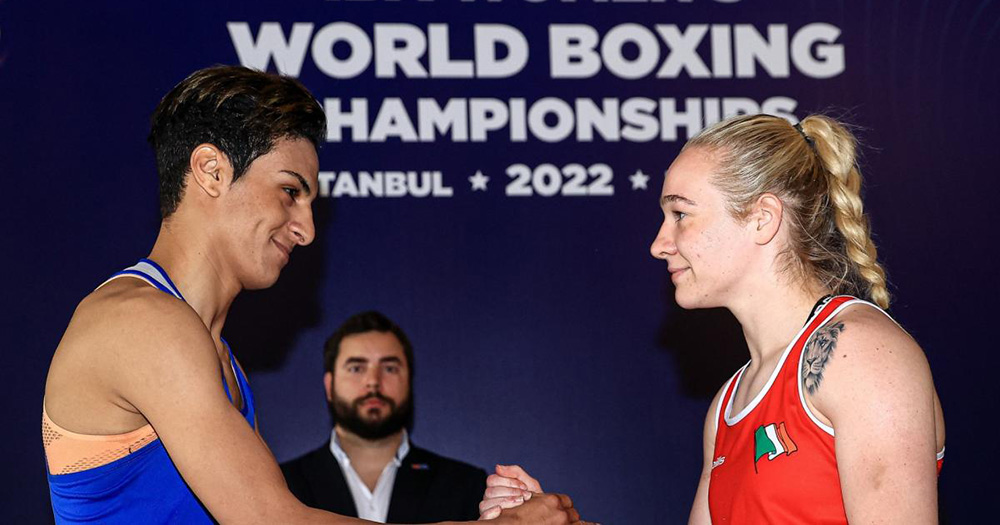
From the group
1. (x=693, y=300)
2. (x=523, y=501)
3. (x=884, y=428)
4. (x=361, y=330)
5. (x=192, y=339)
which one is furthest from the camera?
(x=361, y=330)

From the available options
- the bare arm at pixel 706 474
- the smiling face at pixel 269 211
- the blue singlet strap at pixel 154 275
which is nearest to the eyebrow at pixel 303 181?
the smiling face at pixel 269 211

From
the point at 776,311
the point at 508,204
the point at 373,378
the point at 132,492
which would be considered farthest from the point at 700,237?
the point at 373,378

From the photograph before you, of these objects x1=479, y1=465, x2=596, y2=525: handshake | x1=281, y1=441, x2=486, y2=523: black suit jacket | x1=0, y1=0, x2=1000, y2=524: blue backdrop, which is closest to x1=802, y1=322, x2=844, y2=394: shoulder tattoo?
x1=479, y1=465, x2=596, y2=525: handshake

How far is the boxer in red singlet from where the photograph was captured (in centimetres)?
169

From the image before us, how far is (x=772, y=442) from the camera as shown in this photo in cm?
189

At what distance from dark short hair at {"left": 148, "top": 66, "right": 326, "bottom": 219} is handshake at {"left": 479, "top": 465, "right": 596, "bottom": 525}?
2.89 ft

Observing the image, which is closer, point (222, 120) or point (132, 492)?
point (132, 492)

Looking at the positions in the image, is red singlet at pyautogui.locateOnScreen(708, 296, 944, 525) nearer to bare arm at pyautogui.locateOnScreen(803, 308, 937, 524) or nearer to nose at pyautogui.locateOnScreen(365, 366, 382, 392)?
bare arm at pyautogui.locateOnScreen(803, 308, 937, 524)

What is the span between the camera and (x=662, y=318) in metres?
3.92

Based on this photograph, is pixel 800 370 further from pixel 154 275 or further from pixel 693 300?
pixel 154 275

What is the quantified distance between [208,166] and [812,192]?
113cm

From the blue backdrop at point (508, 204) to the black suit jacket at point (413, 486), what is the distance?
→ 64 millimetres

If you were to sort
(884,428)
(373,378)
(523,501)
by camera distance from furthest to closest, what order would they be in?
(373,378) → (523,501) → (884,428)

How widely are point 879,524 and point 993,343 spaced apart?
2575 millimetres
